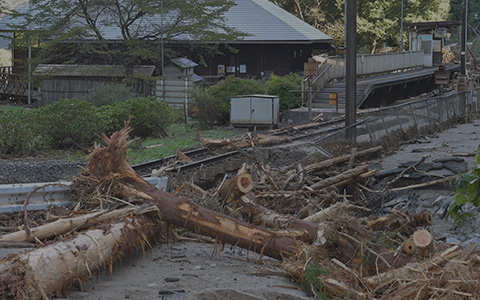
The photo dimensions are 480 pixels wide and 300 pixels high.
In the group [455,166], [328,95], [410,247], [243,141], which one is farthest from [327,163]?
[328,95]

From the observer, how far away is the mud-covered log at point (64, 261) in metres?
5.96

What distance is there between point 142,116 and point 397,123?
339 inches

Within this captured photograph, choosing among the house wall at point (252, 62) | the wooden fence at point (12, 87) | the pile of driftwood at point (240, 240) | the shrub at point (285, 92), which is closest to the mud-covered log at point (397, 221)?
the pile of driftwood at point (240, 240)

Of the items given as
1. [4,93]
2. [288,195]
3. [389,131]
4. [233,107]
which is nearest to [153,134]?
[233,107]

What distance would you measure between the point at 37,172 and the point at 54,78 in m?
21.9

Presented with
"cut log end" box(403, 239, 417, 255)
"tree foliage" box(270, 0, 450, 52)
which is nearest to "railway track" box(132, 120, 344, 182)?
"cut log end" box(403, 239, 417, 255)

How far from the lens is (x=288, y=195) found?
1252 cm

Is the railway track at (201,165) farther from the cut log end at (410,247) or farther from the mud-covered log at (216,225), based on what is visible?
the cut log end at (410,247)

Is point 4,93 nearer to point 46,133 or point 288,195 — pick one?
point 46,133

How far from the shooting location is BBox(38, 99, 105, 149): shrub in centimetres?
2011

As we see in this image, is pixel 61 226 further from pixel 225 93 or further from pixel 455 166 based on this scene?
pixel 225 93

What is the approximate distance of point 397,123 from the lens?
70.9 feet

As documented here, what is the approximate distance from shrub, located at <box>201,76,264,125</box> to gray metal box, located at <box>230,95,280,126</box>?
89.0 inches

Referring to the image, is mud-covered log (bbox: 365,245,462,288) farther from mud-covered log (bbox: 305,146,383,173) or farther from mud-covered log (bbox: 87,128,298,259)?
mud-covered log (bbox: 305,146,383,173)
